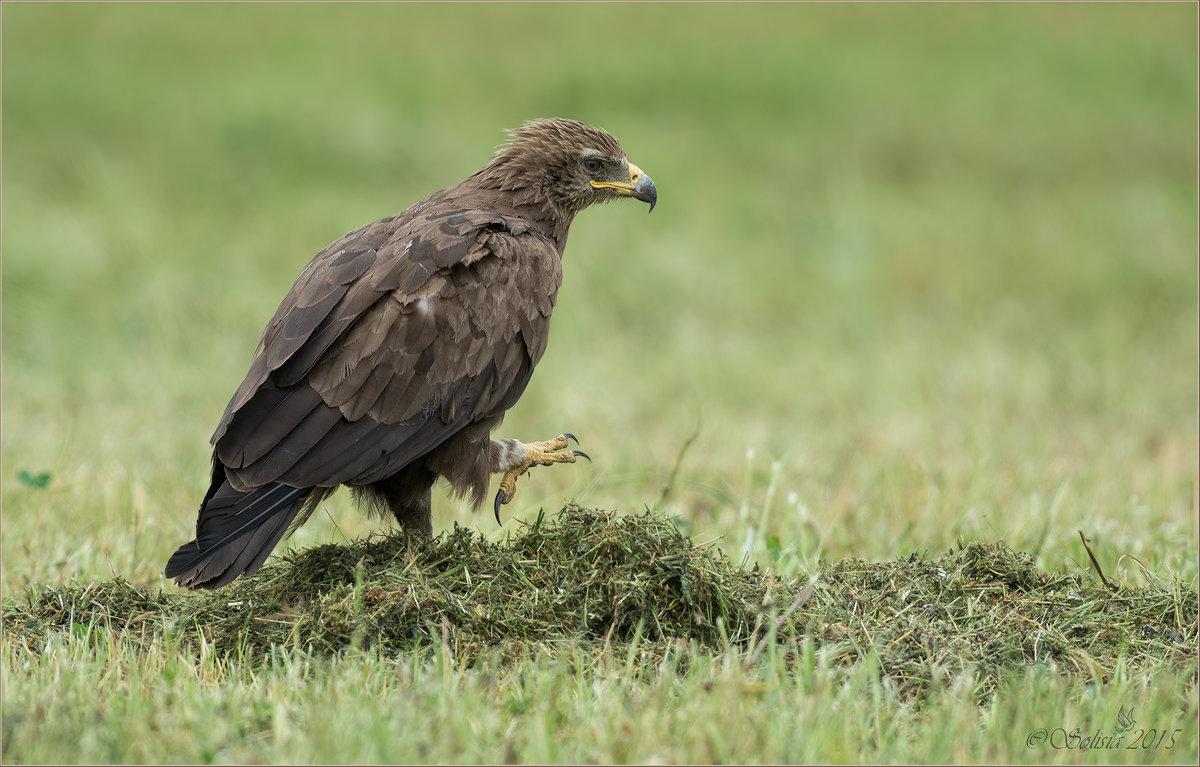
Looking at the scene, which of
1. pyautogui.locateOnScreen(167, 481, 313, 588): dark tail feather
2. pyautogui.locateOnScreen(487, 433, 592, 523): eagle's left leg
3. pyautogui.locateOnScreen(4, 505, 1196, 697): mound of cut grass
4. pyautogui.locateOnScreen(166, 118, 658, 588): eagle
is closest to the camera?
pyautogui.locateOnScreen(4, 505, 1196, 697): mound of cut grass

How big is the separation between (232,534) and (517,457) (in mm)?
1104

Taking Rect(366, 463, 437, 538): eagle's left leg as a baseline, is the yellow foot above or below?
above

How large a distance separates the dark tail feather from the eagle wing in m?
0.04

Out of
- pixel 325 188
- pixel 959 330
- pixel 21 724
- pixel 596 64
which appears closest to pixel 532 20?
pixel 596 64

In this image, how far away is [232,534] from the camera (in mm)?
3682

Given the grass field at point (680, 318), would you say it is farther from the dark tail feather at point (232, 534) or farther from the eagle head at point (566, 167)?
the eagle head at point (566, 167)

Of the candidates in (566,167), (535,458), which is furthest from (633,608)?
(566,167)

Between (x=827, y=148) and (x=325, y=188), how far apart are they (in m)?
5.79

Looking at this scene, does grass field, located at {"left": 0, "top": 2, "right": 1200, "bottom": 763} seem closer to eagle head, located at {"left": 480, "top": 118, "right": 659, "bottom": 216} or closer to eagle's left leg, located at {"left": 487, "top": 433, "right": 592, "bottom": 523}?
eagle's left leg, located at {"left": 487, "top": 433, "right": 592, "bottom": 523}

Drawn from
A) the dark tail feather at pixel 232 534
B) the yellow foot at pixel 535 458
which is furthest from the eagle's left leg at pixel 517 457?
the dark tail feather at pixel 232 534

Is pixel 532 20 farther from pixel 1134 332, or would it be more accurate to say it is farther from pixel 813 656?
pixel 813 656

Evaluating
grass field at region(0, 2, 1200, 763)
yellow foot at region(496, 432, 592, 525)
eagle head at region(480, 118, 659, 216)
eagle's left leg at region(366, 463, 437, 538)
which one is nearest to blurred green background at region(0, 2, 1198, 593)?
grass field at region(0, 2, 1200, 763)

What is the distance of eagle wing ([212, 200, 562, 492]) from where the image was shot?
3838 mm

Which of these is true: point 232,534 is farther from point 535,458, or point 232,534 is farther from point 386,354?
point 535,458
